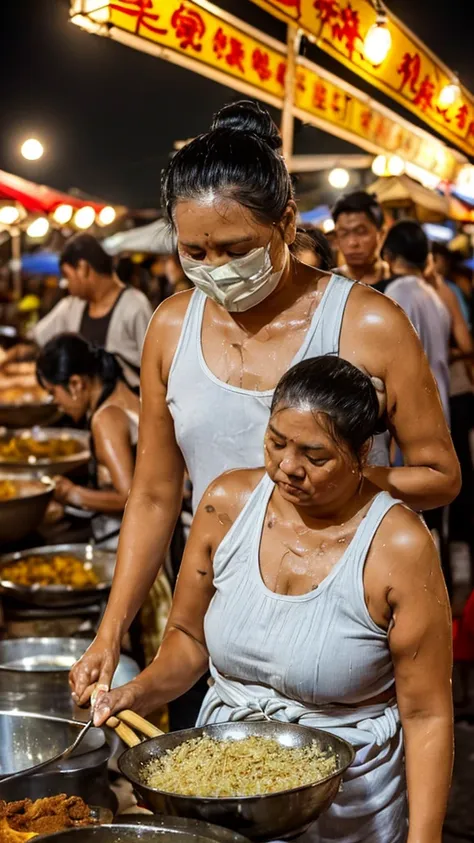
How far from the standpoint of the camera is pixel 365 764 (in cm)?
184

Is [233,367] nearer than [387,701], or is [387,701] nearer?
[387,701]

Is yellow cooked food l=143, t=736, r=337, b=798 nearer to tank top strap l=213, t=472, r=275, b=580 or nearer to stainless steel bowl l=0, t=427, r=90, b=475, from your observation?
tank top strap l=213, t=472, r=275, b=580

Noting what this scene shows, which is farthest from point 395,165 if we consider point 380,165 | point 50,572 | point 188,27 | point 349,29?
point 50,572

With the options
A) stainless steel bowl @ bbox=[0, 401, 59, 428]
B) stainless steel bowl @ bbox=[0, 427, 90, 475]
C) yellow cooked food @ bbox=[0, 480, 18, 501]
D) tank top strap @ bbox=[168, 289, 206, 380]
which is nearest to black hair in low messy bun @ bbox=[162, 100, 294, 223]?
tank top strap @ bbox=[168, 289, 206, 380]

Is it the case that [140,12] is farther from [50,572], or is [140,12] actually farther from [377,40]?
[377,40]

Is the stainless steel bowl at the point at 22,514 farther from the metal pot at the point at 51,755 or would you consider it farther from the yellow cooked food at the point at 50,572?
the metal pot at the point at 51,755

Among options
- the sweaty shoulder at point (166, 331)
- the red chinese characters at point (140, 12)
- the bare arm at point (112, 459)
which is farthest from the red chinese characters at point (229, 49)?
the sweaty shoulder at point (166, 331)

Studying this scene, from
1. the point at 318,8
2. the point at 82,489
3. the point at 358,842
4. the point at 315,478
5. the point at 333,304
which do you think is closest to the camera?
the point at 315,478

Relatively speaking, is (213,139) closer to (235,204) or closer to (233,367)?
(235,204)

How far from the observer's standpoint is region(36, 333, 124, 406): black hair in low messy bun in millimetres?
4309

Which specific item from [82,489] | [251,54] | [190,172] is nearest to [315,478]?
[190,172]

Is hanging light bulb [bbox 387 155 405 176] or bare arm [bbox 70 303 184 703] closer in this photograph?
bare arm [bbox 70 303 184 703]

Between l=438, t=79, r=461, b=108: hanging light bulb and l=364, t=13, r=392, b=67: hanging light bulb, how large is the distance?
218cm

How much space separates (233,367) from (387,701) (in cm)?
76
